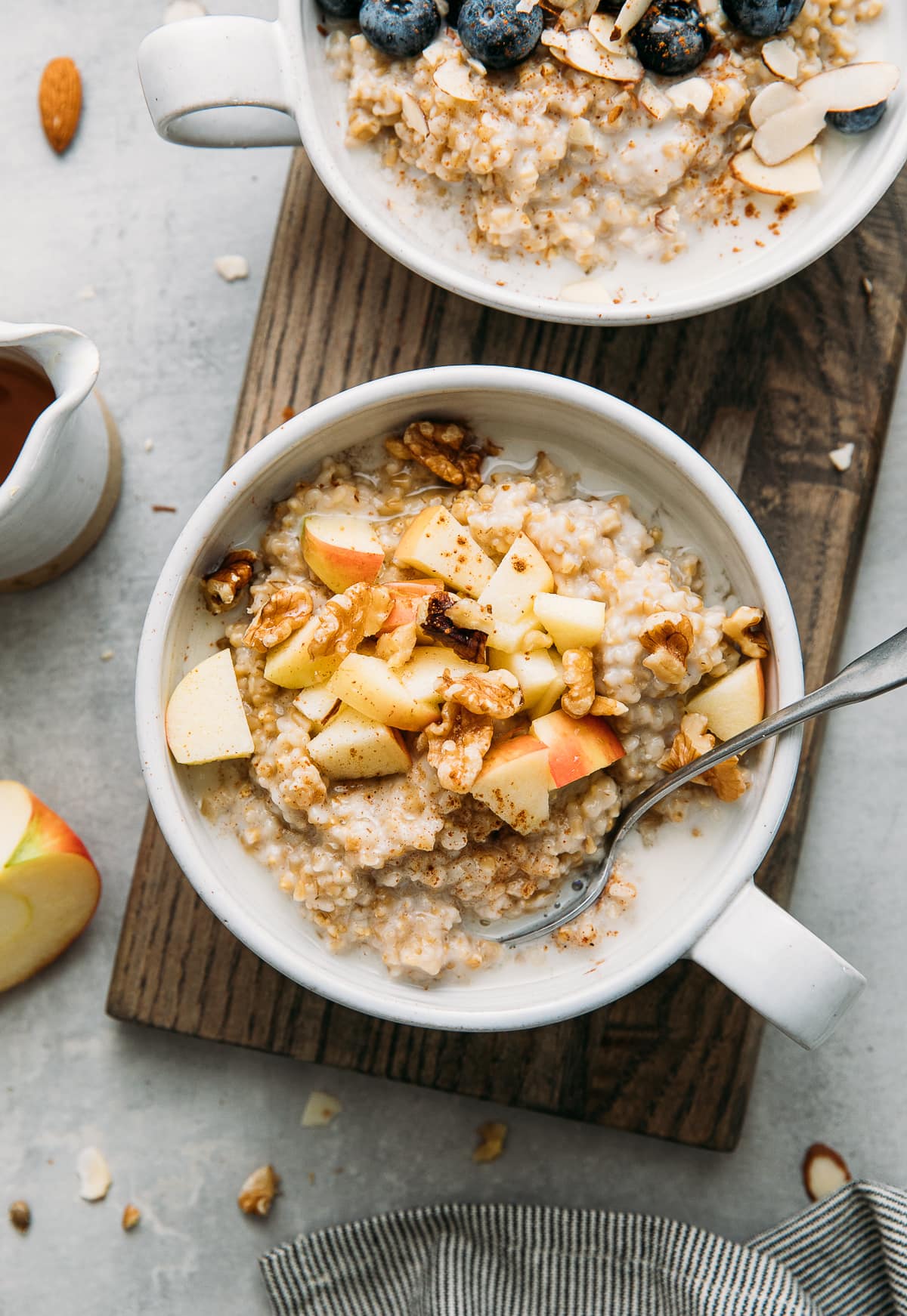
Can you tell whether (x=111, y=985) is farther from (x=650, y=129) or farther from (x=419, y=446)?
(x=650, y=129)

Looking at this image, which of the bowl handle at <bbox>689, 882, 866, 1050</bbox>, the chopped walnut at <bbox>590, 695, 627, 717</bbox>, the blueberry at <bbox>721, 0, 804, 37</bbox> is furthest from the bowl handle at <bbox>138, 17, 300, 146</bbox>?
the bowl handle at <bbox>689, 882, 866, 1050</bbox>

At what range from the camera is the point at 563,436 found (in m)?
1.14

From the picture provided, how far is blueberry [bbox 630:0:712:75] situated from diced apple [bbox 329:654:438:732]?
27.4 inches

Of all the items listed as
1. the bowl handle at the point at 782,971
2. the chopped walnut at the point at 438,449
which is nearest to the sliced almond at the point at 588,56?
the chopped walnut at the point at 438,449

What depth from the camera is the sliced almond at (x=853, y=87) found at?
3.77 feet

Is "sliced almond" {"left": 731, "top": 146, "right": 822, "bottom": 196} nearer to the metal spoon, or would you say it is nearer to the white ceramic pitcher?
the metal spoon

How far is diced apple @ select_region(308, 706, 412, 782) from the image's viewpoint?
1033mm

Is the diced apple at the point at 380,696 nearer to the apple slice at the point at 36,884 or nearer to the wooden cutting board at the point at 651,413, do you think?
the wooden cutting board at the point at 651,413

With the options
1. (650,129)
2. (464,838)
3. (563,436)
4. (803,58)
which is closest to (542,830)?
(464,838)

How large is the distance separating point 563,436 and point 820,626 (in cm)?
39

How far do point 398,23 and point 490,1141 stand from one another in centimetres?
130

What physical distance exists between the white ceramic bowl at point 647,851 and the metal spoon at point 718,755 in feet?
0.10

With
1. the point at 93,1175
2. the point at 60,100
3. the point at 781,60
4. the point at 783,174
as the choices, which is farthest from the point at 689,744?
the point at 60,100

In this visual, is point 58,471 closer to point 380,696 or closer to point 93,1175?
point 380,696
